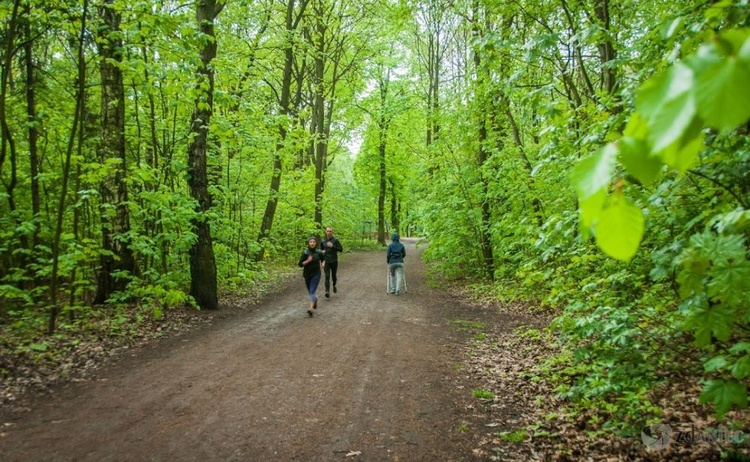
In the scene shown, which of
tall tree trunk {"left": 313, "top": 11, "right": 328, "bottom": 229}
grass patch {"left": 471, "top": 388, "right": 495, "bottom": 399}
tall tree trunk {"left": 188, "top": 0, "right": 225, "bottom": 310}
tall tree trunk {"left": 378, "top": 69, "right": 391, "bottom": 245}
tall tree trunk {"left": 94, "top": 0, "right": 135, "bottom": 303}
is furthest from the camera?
tall tree trunk {"left": 378, "top": 69, "right": 391, "bottom": 245}

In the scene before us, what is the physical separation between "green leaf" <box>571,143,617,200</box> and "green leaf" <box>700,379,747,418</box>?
2663mm

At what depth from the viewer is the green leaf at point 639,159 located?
0.79 m

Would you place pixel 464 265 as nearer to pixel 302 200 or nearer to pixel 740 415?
pixel 302 200

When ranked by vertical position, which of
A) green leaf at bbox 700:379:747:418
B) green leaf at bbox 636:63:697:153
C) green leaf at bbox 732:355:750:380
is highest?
green leaf at bbox 636:63:697:153

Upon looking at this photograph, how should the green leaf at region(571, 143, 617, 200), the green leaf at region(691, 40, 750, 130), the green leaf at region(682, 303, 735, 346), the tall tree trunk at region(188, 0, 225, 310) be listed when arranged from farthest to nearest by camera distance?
1. the tall tree trunk at region(188, 0, 225, 310)
2. the green leaf at region(682, 303, 735, 346)
3. the green leaf at region(571, 143, 617, 200)
4. the green leaf at region(691, 40, 750, 130)

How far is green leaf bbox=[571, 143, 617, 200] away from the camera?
74 cm

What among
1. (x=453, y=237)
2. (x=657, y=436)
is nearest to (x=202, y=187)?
(x=453, y=237)

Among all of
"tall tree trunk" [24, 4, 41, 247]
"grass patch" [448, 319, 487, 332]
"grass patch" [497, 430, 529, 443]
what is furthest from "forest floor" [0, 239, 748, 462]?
"tall tree trunk" [24, 4, 41, 247]

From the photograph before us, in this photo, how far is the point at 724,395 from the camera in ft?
8.35

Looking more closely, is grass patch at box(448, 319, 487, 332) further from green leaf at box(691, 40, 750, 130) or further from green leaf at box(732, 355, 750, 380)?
green leaf at box(691, 40, 750, 130)

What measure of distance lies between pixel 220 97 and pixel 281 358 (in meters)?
5.51

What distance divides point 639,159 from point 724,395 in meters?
2.72

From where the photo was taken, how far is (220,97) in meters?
8.38

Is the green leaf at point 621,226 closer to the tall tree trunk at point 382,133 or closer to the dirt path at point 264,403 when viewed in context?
the dirt path at point 264,403
